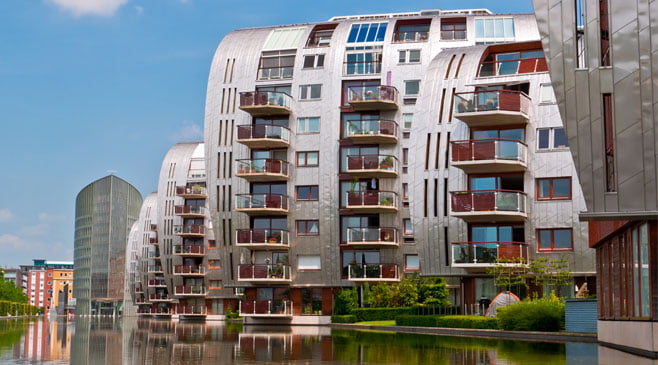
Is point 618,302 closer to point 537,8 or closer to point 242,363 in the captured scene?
point 537,8

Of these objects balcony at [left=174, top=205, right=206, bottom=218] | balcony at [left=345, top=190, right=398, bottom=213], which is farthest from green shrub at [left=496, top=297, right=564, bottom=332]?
balcony at [left=174, top=205, right=206, bottom=218]

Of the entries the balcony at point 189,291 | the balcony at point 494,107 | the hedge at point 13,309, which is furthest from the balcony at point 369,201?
the hedge at point 13,309

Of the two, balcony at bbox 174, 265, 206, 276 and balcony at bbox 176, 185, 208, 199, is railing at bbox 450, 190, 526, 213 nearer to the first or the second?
balcony at bbox 174, 265, 206, 276

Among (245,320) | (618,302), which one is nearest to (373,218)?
(245,320)

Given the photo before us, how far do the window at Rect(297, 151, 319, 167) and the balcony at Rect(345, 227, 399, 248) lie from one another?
18.9 feet

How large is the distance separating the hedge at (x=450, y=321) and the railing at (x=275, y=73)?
22.8 m

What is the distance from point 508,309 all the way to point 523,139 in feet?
47.5

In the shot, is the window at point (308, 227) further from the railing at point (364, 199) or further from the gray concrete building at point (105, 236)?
the gray concrete building at point (105, 236)

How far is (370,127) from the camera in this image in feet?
197

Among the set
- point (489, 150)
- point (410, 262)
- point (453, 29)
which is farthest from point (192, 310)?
point (489, 150)

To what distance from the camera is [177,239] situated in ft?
314

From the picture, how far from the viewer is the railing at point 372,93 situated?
60250mm

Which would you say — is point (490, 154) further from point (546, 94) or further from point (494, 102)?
point (546, 94)

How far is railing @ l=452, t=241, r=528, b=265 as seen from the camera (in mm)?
47500
